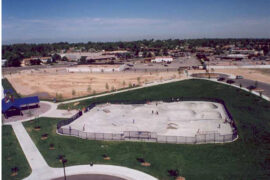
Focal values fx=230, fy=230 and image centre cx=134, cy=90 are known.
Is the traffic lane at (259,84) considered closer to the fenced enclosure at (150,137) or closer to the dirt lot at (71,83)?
the dirt lot at (71,83)

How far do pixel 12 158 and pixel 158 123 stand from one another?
23.0 meters

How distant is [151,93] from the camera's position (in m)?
62.8

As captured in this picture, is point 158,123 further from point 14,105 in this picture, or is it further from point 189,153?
point 14,105

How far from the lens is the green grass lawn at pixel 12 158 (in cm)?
2636

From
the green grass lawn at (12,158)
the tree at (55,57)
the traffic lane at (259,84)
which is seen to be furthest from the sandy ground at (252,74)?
the tree at (55,57)

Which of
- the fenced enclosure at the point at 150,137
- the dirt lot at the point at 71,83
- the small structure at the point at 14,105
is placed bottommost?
the fenced enclosure at the point at 150,137

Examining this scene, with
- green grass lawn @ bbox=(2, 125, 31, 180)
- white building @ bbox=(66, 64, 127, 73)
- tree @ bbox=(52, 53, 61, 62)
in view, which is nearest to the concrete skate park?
green grass lawn @ bbox=(2, 125, 31, 180)

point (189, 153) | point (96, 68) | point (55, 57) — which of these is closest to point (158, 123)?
point (189, 153)

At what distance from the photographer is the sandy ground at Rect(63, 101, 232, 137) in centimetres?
3784

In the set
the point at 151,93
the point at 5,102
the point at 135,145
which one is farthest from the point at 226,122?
the point at 5,102

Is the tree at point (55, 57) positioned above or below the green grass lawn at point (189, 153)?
Answer: above

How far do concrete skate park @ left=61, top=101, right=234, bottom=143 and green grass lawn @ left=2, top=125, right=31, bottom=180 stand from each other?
7.61 meters

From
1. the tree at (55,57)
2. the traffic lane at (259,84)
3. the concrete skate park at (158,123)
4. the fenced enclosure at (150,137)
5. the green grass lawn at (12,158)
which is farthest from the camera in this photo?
the tree at (55,57)

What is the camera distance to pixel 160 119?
1673 inches
